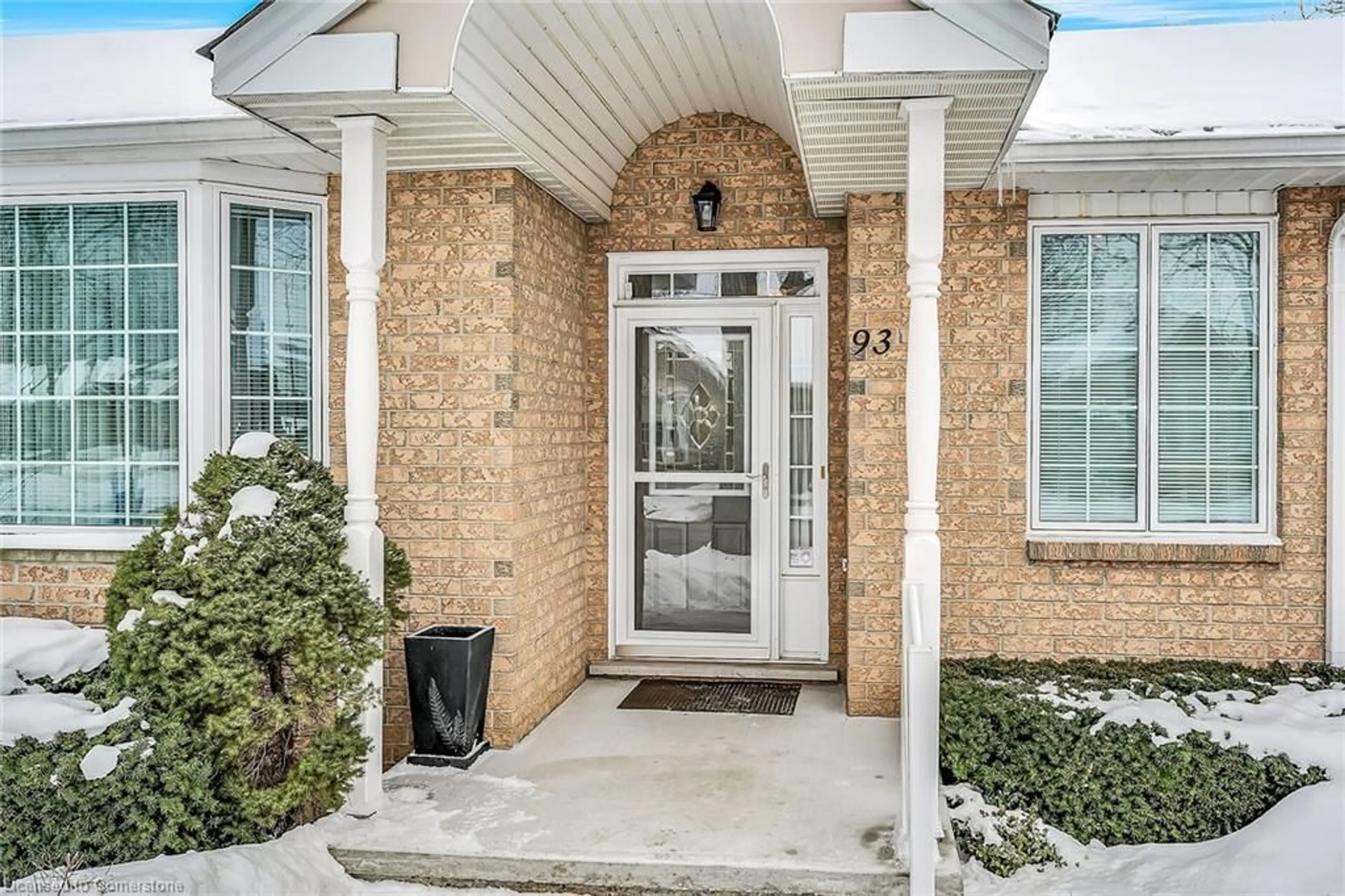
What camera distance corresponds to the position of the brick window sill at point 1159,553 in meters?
5.77

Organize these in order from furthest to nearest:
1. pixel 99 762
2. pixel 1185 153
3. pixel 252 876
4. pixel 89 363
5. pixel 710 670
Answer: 1. pixel 710 670
2. pixel 89 363
3. pixel 1185 153
4. pixel 99 762
5. pixel 252 876

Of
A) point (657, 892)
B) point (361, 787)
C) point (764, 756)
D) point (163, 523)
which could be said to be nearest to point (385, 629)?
point (361, 787)

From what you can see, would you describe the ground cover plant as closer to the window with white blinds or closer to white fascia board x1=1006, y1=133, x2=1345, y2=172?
the window with white blinds

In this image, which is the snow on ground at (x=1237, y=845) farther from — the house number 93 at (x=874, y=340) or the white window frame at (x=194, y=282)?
the white window frame at (x=194, y=282)

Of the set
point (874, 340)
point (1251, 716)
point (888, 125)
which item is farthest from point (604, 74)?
point (1251, 716)

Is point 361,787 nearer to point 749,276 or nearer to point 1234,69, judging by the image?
point 749,276

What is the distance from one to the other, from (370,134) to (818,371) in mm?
3081

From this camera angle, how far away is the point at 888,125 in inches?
175

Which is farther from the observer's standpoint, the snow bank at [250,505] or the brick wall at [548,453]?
the brick wall at [548,453]

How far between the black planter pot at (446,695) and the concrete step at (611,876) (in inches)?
37.0

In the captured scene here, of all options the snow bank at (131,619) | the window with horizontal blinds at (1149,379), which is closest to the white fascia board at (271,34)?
the snow bank at (131,619)

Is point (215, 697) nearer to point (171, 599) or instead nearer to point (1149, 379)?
point (171, 599)

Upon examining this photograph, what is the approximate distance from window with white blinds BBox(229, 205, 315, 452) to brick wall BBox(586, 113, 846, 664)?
5.41ft

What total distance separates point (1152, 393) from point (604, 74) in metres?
3.21
